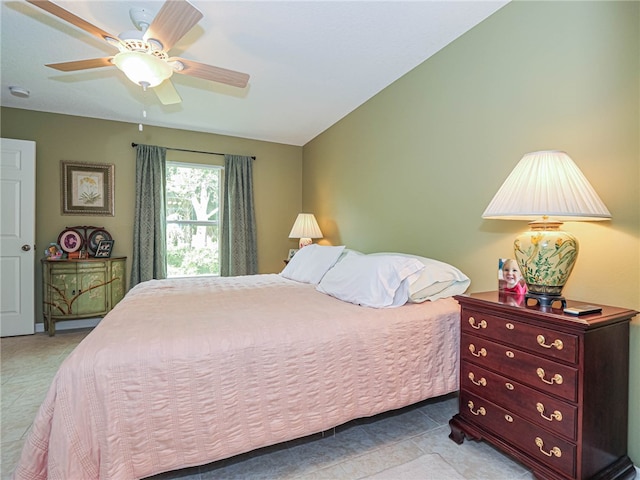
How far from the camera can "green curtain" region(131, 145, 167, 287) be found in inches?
159

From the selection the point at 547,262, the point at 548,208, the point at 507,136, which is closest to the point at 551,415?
the point at 547,262

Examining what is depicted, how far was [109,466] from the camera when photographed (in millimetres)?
1183

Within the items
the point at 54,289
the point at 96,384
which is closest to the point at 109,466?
the point at 96,384

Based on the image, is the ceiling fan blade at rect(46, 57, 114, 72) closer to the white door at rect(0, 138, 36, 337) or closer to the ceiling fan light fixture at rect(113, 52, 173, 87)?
the ceiling fan light fixture at rect(113, 52, 173, 87)

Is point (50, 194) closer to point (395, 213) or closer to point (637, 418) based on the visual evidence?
point (395, 213)

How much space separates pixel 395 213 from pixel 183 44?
2.15 metres

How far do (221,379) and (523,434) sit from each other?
136 cm

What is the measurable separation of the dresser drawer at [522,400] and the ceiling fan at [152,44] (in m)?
2.27

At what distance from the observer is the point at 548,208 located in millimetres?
1360

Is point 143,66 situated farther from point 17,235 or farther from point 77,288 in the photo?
point 17,235

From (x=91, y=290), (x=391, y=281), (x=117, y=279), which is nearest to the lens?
(x=391, y=281)

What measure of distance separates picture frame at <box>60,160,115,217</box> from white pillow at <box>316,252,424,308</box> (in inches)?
134

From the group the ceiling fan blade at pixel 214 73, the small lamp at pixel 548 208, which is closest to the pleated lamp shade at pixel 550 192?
the small lamp at pixel 548 208

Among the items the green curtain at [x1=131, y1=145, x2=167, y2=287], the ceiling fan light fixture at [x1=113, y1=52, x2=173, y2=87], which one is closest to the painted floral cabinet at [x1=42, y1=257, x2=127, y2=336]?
the green curtain at [x1=131, y1=145, x2=167, y2=287]
